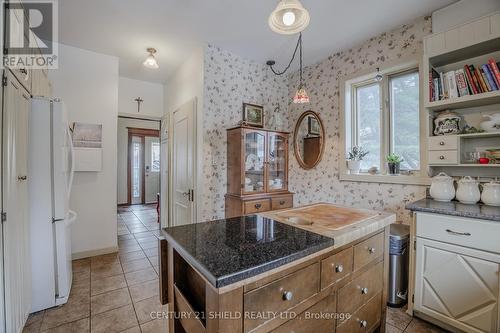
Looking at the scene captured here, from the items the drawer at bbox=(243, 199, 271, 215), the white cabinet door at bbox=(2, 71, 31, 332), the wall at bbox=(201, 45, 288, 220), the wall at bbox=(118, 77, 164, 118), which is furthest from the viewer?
the wall at bbox=(118, 77, 164, 118)

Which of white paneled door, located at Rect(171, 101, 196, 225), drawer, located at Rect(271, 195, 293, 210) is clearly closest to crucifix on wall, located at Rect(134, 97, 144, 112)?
white paneled door, located at Rect(171, 101, 196, 225)

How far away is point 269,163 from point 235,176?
19.0 inches

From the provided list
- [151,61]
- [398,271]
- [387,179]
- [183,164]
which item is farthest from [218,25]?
[398,271]

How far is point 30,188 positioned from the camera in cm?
187

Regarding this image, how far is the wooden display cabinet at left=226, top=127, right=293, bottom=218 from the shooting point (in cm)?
271

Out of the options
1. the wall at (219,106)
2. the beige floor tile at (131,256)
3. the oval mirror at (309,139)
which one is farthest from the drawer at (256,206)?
the beige floor tile at (131,256)

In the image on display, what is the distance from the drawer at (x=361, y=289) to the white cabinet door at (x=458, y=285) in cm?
54

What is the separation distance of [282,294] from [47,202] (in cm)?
212

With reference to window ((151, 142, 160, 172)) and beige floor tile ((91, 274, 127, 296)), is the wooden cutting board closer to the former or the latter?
beige floor tile ((91, 274, 127, 296))

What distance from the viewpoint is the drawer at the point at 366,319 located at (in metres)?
1.25

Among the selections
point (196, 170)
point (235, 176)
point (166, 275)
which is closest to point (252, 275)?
point (166, 275)

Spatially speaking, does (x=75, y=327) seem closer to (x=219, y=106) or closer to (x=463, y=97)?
(x=219, y=106)

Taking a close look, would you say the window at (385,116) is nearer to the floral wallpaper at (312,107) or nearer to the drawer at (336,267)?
the floral wallpaper at (312,107)

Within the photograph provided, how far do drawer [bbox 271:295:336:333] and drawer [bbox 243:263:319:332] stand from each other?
8 cm
